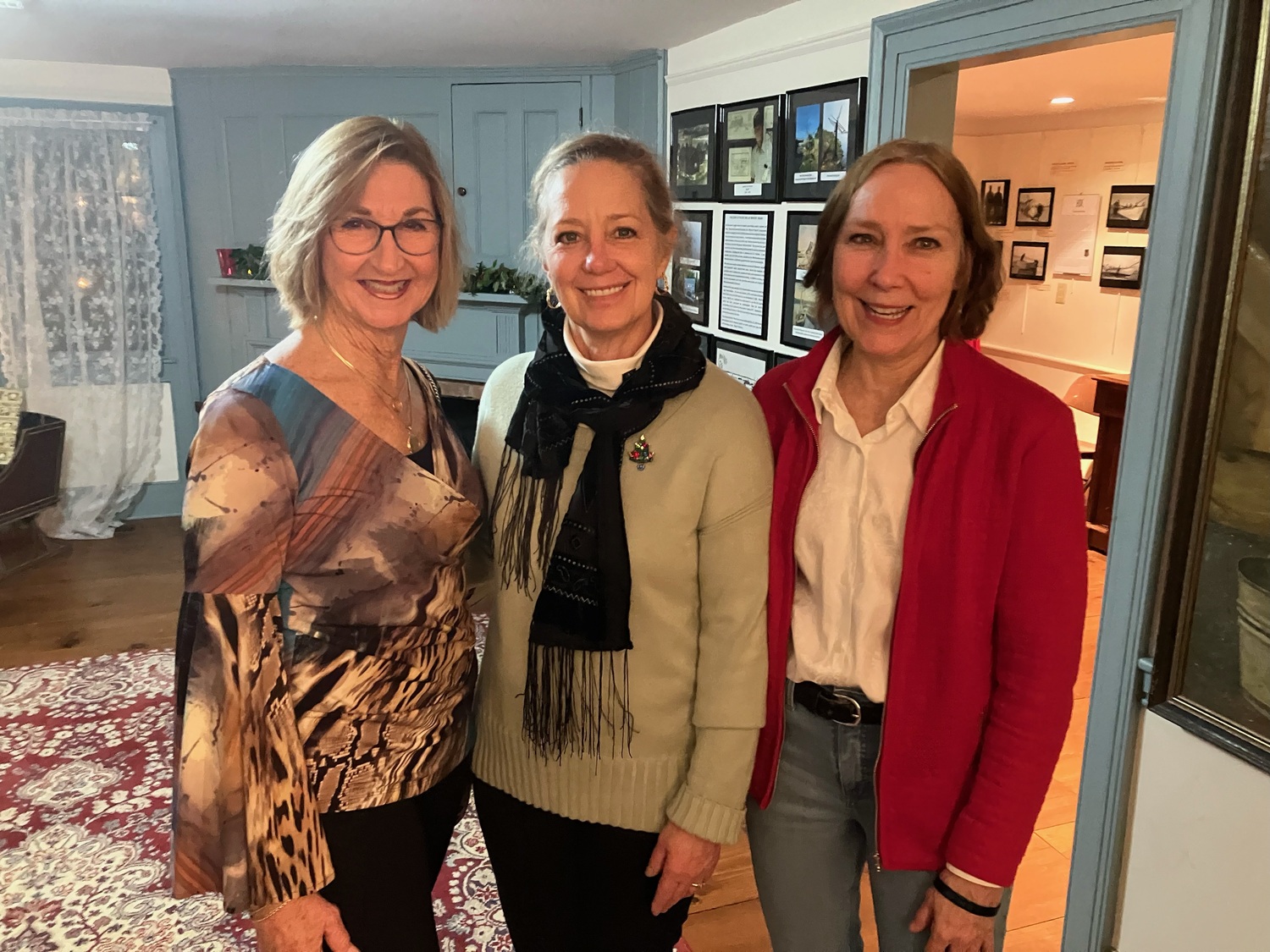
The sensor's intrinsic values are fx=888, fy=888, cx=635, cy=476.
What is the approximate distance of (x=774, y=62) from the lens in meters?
3.00

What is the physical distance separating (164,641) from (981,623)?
11.5 ft

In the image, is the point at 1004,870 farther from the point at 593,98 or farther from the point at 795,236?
the point at 593,98

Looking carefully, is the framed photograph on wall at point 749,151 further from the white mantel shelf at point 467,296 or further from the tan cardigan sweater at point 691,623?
the tan cardigan sweater at point 691,623

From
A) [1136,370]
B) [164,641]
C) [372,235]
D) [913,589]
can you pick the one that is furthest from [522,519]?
[164,641]

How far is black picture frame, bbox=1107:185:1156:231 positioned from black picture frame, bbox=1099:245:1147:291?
14 cm

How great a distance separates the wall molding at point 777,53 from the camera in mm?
2520

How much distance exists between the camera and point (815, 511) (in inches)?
48.1

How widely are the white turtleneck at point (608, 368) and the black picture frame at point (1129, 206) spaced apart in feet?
17.9

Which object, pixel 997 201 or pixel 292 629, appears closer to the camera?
pixel 292 629

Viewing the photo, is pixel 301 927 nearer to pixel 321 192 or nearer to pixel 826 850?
pixel 826 850

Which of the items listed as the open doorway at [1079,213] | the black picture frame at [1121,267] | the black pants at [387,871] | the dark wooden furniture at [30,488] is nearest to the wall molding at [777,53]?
the open doorway at [1079,213]

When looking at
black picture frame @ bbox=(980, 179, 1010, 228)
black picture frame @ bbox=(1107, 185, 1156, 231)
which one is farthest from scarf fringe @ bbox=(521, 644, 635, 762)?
black picture frame @ bbox=(980, 179, 1010, 228)

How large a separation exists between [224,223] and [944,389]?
488 cm

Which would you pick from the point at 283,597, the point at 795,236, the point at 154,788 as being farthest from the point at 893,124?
the point at 154,788
